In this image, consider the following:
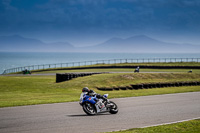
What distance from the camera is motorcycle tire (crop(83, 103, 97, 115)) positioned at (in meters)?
13.9

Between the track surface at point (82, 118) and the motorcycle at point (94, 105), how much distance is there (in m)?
0.26

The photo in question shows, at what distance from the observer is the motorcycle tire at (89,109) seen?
1385 cm

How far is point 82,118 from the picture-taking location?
42.8ft

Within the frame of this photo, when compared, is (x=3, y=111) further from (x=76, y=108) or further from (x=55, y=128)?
(x=55, y=128)

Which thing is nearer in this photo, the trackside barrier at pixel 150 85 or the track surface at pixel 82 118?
the track surface at pixel 82 118

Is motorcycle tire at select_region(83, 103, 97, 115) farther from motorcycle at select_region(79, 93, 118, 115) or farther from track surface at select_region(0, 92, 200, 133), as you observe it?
track surface at select_region(0, 92, 200, 133)

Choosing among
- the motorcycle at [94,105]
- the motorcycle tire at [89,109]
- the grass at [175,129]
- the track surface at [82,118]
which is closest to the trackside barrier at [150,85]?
the track surface at [82,118]

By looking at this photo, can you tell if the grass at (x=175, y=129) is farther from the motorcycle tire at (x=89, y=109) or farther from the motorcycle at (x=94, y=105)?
the motorcycle tire at (x=89, y=109)

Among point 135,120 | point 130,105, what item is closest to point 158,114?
point 135,120

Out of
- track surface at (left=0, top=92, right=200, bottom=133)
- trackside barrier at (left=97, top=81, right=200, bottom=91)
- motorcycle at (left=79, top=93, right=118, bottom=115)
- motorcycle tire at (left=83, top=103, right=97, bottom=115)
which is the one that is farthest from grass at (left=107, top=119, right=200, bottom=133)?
trackside barrier at (left=97, top=81, right=200, bottom=91)

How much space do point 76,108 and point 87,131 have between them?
555 centimetres

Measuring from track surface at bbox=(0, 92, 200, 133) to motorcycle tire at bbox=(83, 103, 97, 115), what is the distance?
0.90ft

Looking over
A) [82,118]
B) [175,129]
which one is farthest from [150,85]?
[175,129]

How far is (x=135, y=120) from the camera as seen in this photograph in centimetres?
1255
